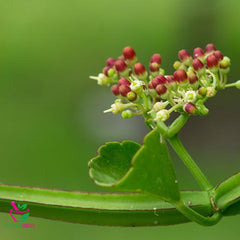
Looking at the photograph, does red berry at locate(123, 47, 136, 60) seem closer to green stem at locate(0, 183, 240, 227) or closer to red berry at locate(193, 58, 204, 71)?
red berry at locate(193, 58, 204, 71)

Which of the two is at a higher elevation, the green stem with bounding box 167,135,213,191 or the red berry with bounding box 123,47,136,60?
the red berry with bounding box 123,47,136,60

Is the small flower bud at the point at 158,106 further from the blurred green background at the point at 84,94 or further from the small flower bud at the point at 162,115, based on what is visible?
the blurred green background at the point at 84,94

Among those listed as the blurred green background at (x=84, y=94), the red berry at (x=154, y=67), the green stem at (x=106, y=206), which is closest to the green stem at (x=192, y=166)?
the green stem at (x=106, y=206)

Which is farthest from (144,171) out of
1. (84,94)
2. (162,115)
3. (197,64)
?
(84,94)

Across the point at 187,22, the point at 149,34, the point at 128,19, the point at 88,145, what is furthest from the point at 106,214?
the point at 128,19

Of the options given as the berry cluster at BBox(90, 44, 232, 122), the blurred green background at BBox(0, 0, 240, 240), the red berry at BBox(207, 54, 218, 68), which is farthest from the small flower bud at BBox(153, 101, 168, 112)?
the blurred green background at BBox(0, 0, 240, 240)

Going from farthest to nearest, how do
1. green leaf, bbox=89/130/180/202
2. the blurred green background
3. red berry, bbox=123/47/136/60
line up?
the blurred green background, red berry, bbox=123/47/136/60, green leaf, bbox=89/130/180/202

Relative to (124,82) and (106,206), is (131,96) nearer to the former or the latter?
(124,82)

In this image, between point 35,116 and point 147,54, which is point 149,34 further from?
point 35,116
